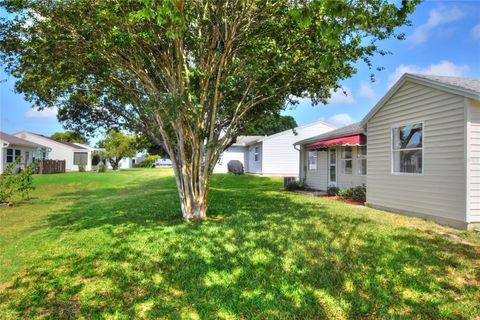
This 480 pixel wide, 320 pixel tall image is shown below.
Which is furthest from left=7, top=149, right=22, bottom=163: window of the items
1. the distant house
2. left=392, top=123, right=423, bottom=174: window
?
left=392, top=123, right=423, bottom=174: window

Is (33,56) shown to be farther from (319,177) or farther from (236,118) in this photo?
(319,177)

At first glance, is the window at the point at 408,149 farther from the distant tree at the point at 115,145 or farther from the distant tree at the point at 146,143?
the distant tree at the point at 115,145

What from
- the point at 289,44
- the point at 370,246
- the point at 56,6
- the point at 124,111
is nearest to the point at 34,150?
the point at 124,111

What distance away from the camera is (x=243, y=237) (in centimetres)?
644

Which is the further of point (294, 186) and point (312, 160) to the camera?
point (312, 160)

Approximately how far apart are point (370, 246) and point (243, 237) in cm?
230

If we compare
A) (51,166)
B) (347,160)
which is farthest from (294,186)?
(51,166)

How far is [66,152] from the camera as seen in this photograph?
132 feet

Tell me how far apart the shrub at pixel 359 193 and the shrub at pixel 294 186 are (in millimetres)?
4325

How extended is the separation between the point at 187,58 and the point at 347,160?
980 centimetres

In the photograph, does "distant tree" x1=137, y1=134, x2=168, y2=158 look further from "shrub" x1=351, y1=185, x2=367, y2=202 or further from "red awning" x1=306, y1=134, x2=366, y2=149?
"shrub" x1=351, y1=185, x2=367, y2=202

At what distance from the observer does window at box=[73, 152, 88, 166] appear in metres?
41.1

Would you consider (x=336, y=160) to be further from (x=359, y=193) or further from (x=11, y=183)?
(x=11, y=183)

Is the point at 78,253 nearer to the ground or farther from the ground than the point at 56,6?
nearer to the ground
